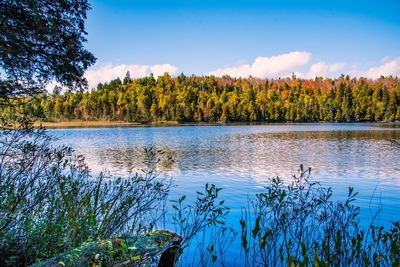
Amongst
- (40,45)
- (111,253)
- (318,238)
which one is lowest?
(318,238)

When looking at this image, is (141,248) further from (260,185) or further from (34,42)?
(260,185)

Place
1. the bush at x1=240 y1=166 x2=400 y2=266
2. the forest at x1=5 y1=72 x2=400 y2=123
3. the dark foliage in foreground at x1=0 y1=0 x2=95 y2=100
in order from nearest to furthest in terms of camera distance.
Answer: the bush at x1=240 y1=166 x2=400 y2=266 → the dark foliage in foreground at x1=0 y1=0 x2=95 y2=100 → the forest at x1=5 y1=72 x2=400 y2=123

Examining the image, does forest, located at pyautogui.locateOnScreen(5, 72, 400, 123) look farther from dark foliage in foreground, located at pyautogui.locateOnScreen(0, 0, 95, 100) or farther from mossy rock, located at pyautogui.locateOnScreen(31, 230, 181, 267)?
mossy rock, located at pyautogui.locateOnScreen(31, 230, 181, 267)

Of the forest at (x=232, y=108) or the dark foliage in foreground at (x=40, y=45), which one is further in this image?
the forest at (x=232, y=108)

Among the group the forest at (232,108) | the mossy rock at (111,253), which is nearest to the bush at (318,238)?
the mossy rock at (111,253)

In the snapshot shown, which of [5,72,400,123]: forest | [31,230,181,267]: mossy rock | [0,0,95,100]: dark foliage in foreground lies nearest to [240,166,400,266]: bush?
[31,230,181,267]: mossy rock

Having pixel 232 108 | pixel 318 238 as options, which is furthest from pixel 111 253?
pixel 232 108

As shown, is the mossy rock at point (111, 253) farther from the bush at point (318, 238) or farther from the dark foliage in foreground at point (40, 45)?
the dark foliage in foreground at point (40, 45)

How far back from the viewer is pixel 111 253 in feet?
13.9

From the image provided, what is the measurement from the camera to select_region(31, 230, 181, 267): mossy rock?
419cm

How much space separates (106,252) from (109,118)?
5982 inches

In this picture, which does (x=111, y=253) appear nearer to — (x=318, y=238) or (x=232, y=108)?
(x=318, y=238)

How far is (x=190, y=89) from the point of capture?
583ft

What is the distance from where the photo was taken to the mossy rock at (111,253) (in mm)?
4188
